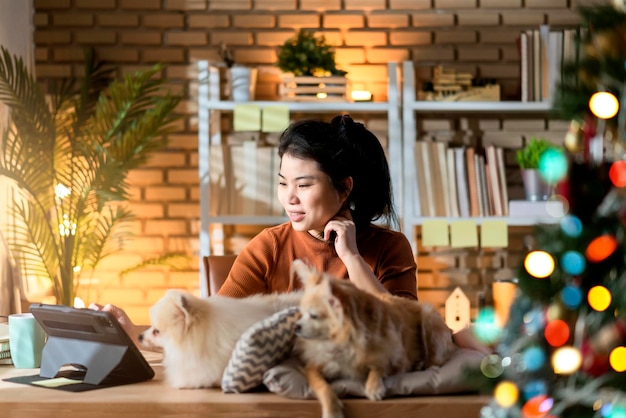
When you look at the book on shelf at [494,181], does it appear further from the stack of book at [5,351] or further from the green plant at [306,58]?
the stack of book at [5,351]

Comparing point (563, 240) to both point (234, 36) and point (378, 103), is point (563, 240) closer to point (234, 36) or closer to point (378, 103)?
point (378, 103)

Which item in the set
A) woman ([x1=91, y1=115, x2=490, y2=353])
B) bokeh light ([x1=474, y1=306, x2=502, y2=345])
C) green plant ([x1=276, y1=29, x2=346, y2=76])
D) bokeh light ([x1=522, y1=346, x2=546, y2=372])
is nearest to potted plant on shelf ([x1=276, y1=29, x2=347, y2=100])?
green plant ([x1=276, y1=29, x2=346, y2=76])

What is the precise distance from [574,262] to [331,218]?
4.43ft

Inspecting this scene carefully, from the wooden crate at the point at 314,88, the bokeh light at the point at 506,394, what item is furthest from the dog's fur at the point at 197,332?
the wooden crate at the point at 314,88

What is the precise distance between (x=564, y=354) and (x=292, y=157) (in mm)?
1332

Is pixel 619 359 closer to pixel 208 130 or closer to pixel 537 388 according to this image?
pixel 537 388

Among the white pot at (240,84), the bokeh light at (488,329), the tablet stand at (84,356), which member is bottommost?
the tablet stand at (84,356)

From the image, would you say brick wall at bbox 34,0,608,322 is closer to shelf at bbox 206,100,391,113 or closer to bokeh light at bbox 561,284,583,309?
shelf at bbox 206,100,391,113

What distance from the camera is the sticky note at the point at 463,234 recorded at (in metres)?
3.94

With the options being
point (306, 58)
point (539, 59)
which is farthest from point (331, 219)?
point (539, 59)

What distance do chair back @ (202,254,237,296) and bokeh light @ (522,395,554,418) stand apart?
68.3 inches

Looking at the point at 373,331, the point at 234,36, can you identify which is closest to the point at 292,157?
the point at 373,331

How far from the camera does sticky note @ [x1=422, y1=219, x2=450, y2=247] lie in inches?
156

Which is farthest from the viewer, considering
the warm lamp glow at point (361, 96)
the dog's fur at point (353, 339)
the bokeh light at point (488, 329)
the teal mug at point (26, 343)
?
the warm lamp glow at point (361, 96)
